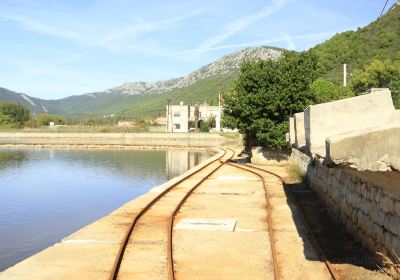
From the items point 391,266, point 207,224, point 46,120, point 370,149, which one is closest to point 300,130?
point 207,224

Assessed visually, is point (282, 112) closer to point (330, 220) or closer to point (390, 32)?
point (330, 220)

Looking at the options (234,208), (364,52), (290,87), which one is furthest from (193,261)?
(364,52)

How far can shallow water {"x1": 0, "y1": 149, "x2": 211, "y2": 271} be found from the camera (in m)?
17.5

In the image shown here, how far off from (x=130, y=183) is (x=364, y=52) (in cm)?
7427

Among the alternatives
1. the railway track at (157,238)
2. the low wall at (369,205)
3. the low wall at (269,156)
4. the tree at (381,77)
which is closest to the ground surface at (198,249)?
the railway track at (157,238)

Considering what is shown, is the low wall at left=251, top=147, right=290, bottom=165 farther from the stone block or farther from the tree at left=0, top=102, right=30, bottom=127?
the tree at left=0, top=102, right=30, bottom=127

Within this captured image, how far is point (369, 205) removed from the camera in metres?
9.79

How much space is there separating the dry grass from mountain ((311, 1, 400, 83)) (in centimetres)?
8029

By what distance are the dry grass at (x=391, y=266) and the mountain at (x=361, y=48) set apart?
80287 mm

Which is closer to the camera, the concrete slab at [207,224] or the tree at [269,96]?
the concrete slab at [207,224]

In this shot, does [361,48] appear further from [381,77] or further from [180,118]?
[180,118]

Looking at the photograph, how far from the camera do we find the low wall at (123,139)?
84.9 metres

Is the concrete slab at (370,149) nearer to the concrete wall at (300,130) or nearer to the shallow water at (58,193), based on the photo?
the shallow water at (58,193)

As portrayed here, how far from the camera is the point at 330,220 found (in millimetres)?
14094
